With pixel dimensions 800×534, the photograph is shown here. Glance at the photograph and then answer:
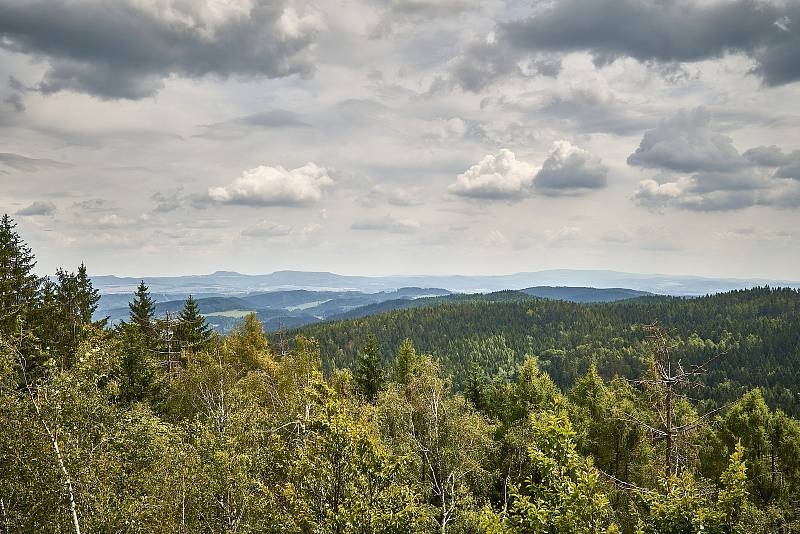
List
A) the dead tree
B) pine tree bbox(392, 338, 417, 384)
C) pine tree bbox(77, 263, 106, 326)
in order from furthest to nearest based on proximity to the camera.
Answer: pine tree bbox(392, 338, 417, 384) < pine tree bbox(77, 263, 106, 326) < the dead tree

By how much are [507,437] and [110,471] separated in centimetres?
2784

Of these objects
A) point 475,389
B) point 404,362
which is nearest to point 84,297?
point 404,362

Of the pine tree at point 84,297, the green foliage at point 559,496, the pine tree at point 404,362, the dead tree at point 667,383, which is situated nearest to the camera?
the green foliage at point 559,496

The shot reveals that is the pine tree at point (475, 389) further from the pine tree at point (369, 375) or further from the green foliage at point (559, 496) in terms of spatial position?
the green foliage at point (559, 496)

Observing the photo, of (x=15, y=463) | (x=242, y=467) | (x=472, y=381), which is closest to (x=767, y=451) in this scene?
(x=472, y=381)

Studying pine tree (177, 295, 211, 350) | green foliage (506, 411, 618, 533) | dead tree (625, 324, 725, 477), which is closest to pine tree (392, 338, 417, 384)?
pine tree (177, 295, 211, 350)

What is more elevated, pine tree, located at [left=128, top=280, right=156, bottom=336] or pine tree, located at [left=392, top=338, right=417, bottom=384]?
pine tree, located at [left=128, top=280, right=156, bottom=336]

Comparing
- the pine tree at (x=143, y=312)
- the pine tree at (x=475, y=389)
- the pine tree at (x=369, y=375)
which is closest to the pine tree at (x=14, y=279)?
the pine tree at (x=143, y=312)

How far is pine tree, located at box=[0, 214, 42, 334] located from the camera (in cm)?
3519

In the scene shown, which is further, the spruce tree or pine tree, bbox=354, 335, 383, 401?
pine tree, bbox=354, 335, 383, 401

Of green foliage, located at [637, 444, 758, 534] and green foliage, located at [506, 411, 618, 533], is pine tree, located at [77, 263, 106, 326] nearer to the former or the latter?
green foliage, located at [506, 411, 618, 533]

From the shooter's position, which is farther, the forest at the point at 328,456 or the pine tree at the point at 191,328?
the pine tree at the point at 191,328

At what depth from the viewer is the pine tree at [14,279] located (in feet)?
115

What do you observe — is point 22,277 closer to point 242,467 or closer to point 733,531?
point 242,467
